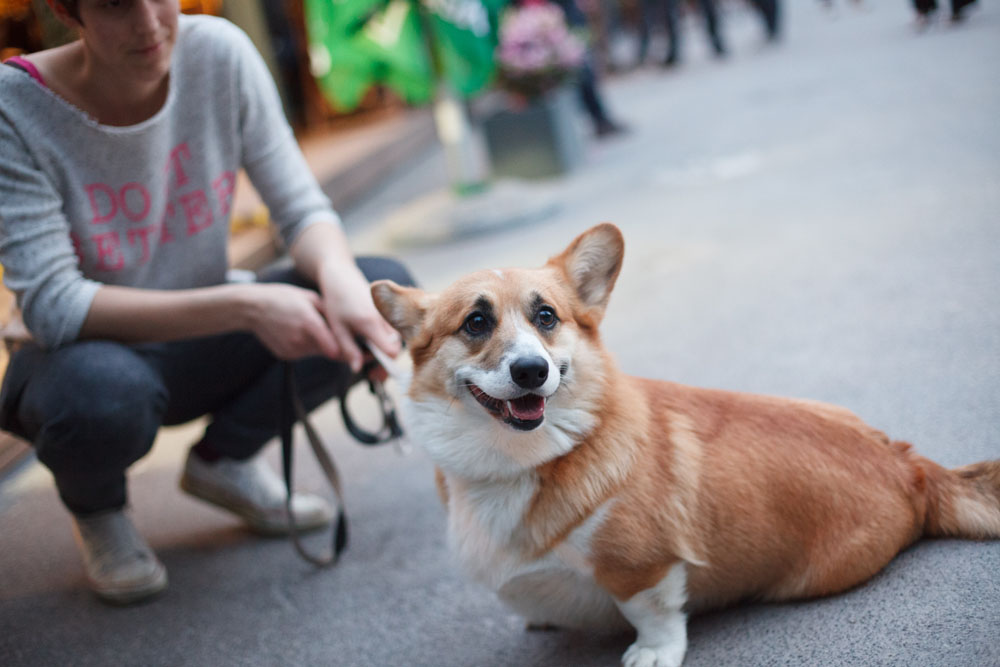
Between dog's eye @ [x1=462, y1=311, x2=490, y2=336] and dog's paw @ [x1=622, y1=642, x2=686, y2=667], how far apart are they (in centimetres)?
64

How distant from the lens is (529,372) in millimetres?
1342

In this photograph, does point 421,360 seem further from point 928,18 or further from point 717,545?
point 928,18

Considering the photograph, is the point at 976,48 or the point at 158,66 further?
the point at 976,48

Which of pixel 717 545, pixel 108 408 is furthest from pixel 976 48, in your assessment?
pixel 108 408

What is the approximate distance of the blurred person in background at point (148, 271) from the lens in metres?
1.75

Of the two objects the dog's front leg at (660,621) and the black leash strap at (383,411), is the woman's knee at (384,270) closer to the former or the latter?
the black leash strap at (383,411)

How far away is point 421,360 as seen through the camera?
157cm

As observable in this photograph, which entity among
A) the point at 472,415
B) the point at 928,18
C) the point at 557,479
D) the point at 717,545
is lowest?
the point at 717,545

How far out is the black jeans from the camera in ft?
5.72

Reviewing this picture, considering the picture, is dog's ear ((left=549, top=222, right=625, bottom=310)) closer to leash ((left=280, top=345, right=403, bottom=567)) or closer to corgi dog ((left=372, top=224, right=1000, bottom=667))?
corgi dog ((left=372, top=224, right=1000, bottom=667))

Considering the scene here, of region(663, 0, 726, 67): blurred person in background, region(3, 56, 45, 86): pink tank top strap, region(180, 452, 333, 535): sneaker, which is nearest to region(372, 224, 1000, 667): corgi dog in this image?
region(180, 452, 333, 535): sneaker

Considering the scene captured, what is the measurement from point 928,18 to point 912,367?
40.4 inches

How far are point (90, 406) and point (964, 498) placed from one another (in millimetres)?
1745

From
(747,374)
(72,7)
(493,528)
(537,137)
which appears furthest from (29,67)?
(537,137)
